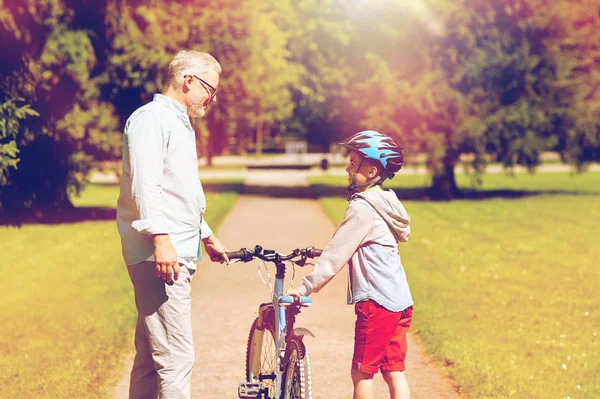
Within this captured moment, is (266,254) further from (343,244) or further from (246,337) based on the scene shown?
(246,337)

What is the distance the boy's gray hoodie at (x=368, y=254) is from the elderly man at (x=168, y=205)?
0.61 m

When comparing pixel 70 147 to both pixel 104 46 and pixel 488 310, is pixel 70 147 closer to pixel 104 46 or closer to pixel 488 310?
pixel 104 46

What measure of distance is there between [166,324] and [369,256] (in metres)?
1.01

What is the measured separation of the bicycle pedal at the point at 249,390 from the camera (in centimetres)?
484

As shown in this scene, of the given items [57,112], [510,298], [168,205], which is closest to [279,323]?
[168,205]

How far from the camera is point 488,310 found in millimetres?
9133

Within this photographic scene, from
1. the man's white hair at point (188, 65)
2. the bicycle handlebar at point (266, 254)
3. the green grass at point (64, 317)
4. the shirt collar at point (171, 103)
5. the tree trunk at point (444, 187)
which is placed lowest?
the tree trunk at point (444, 187)

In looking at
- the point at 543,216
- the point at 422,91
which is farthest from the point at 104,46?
the point at 543,216

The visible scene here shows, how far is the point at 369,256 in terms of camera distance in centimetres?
432

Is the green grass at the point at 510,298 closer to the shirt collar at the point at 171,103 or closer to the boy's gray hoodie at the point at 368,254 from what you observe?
the boy's gray hoodie at the point at 368,254

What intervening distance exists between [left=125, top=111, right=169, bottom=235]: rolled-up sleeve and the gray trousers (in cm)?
27

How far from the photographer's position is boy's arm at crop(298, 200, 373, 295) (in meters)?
4.27

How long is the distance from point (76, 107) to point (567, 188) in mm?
18071

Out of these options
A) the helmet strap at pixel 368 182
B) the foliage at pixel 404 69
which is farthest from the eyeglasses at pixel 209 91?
the foliage at pixel 404 69
